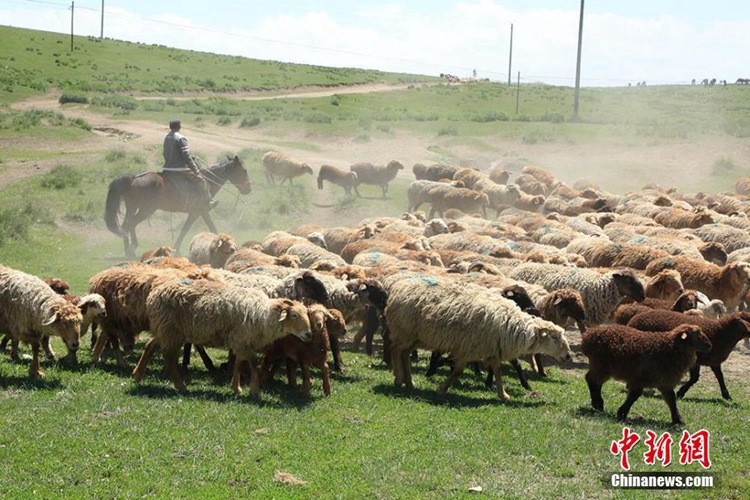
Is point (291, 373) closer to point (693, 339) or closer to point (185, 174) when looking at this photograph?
point (693, 339)

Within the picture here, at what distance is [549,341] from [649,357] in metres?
1.50

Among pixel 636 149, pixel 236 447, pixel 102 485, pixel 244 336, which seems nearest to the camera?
pixel 102 485

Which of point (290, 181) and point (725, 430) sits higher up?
point (290, 181)

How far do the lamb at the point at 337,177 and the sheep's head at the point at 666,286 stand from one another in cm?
1811

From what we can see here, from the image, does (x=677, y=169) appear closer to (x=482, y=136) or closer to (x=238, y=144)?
(x=482, y=136)

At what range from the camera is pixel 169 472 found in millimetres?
8094

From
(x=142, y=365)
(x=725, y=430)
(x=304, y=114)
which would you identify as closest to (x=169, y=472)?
(x=142, y=365)

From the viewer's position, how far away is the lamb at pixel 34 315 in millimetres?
10945

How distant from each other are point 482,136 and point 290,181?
1914 centimetres

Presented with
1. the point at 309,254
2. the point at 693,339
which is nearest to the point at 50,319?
the point at 309,254

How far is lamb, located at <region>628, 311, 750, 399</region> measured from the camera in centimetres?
1136

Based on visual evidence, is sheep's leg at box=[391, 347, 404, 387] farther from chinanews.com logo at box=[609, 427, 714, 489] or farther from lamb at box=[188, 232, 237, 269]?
lamb at box=[188, 232, 237, 269]

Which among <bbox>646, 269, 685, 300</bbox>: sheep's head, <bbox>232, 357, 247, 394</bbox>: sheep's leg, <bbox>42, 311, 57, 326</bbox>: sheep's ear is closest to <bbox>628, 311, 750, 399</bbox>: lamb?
<bbox>646, 269, 685, 300</bbox>: sheep's head

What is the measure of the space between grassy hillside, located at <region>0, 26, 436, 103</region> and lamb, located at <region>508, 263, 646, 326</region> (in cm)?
4944
